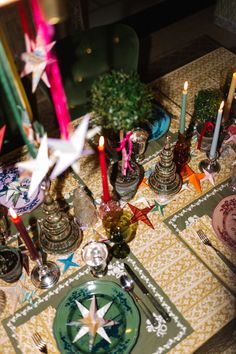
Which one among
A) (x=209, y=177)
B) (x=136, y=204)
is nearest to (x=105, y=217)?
(x=136, y=204)

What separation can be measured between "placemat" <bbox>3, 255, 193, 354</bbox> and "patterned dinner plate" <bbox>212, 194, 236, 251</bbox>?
0.32m

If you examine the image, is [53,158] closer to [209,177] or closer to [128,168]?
[128,168]

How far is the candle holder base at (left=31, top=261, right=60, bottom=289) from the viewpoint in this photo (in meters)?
Result: 1.37

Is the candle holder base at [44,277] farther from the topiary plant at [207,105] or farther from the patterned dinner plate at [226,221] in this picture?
the topiary plant at [207,105]

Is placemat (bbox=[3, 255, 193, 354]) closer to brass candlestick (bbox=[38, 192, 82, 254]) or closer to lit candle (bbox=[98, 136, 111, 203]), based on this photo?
brass candlestick (bbox=[38, 192, 82, 254])

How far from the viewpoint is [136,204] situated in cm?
157

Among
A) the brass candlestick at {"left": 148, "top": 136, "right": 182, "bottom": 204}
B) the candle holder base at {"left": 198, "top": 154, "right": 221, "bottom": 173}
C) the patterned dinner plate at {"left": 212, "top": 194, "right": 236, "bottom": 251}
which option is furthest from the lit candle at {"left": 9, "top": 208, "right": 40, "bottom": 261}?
the candle holder base at {"left": 198, "top": 154, "right": 221, "bottom": 173}

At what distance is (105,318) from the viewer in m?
1.27

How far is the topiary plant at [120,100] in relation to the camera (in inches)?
47.3

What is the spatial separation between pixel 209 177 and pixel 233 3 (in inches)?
87.7

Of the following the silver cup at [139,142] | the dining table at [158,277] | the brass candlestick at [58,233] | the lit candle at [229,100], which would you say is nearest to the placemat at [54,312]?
the dining table at [158,277]

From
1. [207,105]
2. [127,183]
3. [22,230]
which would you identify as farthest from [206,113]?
[22,230]

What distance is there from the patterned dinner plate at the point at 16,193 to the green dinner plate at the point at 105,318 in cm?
44

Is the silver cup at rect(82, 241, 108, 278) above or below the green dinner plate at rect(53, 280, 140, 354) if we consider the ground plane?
above
